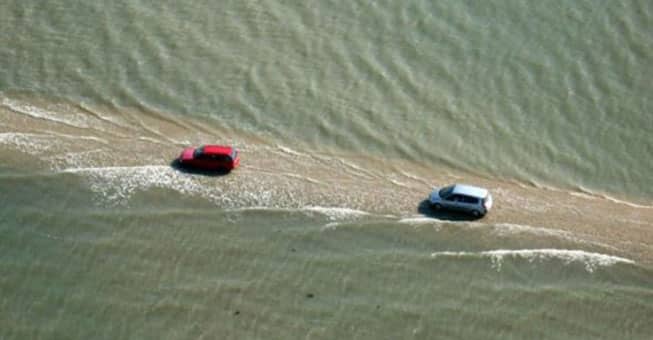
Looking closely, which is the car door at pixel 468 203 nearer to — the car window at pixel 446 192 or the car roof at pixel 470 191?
the car roof at pixel 470 191

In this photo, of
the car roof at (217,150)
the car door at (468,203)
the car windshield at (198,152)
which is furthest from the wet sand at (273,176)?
the car roof at (217,150)

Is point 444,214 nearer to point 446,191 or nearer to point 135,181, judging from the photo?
point 446,191

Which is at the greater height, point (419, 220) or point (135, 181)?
point (135, 181)

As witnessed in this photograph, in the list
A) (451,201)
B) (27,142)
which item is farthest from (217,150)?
(451,201)

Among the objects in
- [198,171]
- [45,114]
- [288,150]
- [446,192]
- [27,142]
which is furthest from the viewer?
[45,114]

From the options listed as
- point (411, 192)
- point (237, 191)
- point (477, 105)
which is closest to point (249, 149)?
point (237, 191)

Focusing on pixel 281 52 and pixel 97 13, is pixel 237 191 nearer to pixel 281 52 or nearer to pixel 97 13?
pixel 281 52

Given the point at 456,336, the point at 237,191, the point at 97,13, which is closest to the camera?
the point at 456,336
